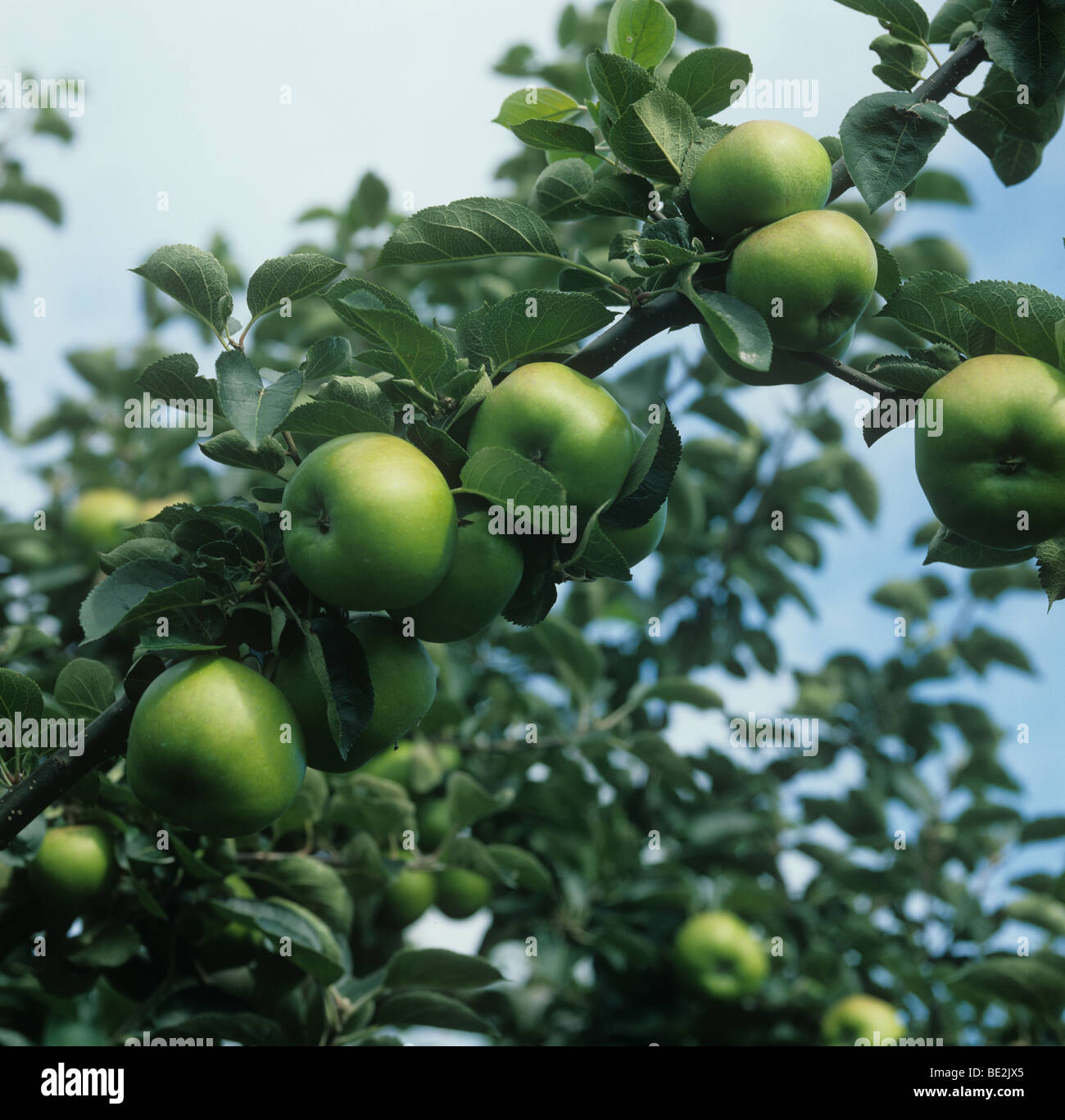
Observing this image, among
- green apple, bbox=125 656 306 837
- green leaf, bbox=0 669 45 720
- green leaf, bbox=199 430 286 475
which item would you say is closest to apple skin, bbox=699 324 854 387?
green leaf, bbox=199 430 286 475

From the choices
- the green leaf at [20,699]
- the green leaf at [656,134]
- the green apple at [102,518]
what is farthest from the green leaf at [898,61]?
the green apple at [102,518]

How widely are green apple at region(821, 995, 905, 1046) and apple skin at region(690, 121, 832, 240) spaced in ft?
8.26

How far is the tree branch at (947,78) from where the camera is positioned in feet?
4.37

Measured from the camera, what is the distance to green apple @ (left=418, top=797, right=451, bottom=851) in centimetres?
239

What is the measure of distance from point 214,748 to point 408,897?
135 cm

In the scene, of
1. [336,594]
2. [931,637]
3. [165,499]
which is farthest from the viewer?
[931,637]

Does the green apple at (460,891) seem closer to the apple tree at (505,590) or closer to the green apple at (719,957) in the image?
the apple tree at (505,590)

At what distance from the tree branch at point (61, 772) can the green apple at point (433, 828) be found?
1375mm

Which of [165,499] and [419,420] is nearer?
Result: [419,420]

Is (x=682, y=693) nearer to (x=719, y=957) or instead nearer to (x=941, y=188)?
(x=719, y=957)

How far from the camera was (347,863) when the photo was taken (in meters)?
1.89

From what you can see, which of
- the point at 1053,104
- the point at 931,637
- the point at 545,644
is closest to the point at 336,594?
the point at 1053,104
